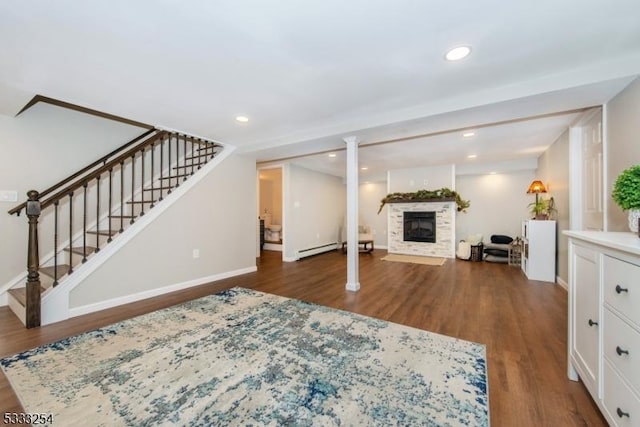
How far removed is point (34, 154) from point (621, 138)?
6.23 m

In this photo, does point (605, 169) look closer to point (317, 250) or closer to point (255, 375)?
point (255, 375)

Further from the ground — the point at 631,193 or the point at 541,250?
the point at 631,193

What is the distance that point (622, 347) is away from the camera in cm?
119

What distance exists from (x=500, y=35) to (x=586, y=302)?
1785mm

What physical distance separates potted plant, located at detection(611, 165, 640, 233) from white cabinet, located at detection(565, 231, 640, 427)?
0.21m

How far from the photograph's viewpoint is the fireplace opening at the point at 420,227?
670 cm

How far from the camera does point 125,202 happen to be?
415 cm

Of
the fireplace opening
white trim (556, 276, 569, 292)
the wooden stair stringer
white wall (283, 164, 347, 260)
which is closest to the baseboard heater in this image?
white wall (283, 164, 347, 260)

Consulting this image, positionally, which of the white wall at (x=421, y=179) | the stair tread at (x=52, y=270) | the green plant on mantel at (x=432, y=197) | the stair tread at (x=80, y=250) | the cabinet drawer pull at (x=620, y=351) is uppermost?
the white wall at (x=421, y=179)

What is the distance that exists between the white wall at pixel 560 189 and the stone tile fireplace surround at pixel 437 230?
80.9 inches

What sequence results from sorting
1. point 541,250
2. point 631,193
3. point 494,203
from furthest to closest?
point 494,203
point 541,250
point 631,193

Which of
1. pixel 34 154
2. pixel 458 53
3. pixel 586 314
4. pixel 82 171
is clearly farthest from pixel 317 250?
pixel 586 314

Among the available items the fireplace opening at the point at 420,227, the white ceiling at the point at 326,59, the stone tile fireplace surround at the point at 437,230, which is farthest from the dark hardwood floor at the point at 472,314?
the white ceiling at the point at 326,59

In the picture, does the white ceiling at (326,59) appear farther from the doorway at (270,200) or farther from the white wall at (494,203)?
the doorway at (270,200)
